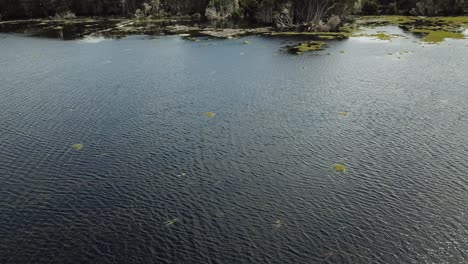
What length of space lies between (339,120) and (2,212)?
32912mm

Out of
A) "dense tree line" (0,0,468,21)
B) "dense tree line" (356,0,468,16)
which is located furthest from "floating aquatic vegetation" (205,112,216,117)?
"dense tree line" (356,0,468,16)

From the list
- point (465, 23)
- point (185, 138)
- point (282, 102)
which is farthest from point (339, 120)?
point (465, 23)

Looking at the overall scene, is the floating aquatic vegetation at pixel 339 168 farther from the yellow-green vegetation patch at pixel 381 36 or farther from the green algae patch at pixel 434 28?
the yellow-green vegetation patch at pixel 381 36

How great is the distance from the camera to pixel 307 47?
85.8 metres

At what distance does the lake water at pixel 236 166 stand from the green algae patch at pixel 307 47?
58.3 ft

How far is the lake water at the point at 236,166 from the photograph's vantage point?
79.7 ft

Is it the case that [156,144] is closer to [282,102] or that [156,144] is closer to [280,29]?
[282,102]

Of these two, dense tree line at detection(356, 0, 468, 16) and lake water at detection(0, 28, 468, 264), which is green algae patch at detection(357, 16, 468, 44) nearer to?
dense tree line at detection(356, 0, 468, 16)

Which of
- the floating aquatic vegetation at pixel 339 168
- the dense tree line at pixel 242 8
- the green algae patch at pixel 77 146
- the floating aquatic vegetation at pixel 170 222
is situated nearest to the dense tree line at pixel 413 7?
the dense tree line at pixel 242 8

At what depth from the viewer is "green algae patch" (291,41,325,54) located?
82669 millimetres

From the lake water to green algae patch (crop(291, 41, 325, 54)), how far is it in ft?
58.3

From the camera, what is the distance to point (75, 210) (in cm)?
2783

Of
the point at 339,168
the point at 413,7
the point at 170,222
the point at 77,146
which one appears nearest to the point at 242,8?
the point at 413,7

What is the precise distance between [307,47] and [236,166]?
2298 inches
